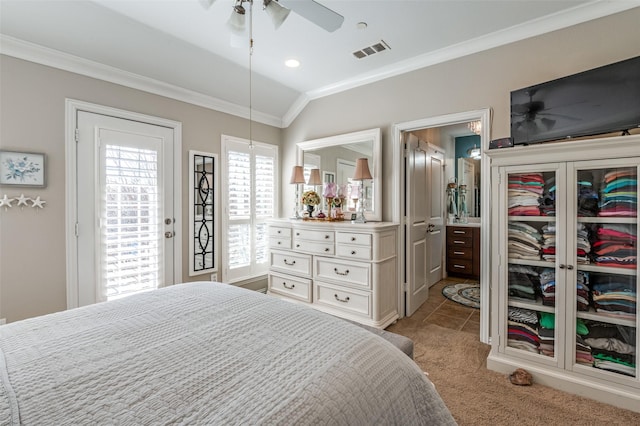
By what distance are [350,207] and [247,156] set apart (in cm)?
155

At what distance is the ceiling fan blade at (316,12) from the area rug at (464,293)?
3.52 m

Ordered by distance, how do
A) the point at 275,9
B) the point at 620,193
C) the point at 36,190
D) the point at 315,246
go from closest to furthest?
1. the point at 275,9
2. the point at 620,193
3. the point at 36,190
4. the point at 315,246

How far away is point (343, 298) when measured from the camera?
305cm

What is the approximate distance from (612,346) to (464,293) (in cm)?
228

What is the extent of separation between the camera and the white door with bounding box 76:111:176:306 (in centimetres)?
257

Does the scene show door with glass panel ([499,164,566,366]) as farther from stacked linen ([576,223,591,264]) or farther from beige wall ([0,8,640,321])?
beige wall ([0,8,640,321])

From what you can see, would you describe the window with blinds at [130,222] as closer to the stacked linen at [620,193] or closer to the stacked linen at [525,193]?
the stacked linen at [525,193]

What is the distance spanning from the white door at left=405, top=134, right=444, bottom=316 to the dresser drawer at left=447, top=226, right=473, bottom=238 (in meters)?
0.67

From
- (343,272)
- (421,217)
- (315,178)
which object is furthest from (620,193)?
(315,178)

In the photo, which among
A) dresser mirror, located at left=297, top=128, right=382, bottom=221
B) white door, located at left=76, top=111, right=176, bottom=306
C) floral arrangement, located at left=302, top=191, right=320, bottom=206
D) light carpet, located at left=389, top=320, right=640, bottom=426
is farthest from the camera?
floral arrangement, located at left=302, top=191, right=320, bottom=206

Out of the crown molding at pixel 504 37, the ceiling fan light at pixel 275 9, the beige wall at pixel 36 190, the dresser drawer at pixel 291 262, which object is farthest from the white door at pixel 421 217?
the beige wall at pixel 36 190

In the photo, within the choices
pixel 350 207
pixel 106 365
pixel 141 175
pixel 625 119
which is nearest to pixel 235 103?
pixel 141 175

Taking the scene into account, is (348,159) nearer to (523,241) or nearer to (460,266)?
(523,241)

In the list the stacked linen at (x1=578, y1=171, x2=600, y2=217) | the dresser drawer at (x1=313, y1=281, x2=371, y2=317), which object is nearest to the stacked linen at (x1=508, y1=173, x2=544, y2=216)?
the stacked linen at (x1=578, y1=171, x2=600, y2=217)
